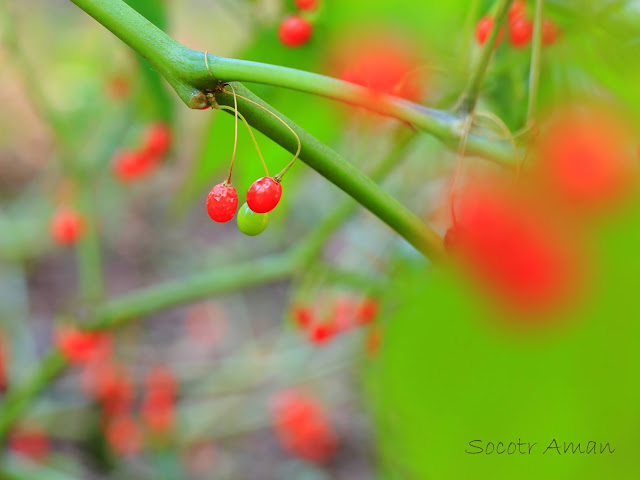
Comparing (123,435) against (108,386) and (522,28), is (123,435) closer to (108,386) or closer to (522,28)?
(108,386)

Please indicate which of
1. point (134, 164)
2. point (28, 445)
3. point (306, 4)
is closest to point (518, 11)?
Result: point (306, 4)

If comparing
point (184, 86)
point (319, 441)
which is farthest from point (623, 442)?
A: point (319, 441)

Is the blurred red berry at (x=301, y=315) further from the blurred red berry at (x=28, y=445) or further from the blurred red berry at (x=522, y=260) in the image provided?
the blurred red berry at (x=28, y=445)

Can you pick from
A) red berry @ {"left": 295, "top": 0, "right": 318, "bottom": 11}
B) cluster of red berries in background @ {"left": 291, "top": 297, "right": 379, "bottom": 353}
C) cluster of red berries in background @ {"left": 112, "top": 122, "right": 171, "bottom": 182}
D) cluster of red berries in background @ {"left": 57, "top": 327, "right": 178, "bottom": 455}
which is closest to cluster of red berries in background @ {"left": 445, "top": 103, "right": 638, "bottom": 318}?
red berry @ {"left": 295, "top": 0, "right": 318, "bottom": 11}

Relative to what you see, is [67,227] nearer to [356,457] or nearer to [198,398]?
[198,398]

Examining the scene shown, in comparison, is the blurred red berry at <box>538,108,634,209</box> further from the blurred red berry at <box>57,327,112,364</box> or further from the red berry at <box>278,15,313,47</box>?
the blurred red berry at <box>57,327,112,364</box>
